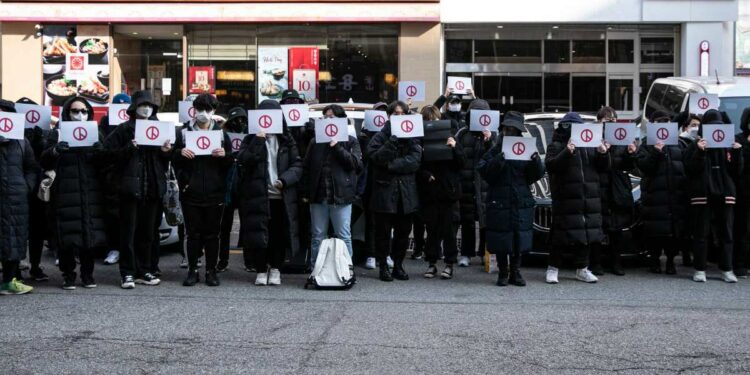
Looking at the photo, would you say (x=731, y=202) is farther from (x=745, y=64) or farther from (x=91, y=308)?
(x=745, y=64)

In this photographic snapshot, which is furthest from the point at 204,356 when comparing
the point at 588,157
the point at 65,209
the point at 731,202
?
the point at 731,202

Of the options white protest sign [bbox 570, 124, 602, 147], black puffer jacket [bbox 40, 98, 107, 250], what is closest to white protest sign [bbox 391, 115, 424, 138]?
white protest sign [bbox 570, 124, 602, 147]

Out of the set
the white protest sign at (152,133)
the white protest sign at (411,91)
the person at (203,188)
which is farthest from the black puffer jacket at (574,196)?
the white protest sign at (152,133)

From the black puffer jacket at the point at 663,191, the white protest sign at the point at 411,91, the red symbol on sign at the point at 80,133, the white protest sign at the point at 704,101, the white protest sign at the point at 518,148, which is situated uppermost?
the white protest sign at the point at 411,91

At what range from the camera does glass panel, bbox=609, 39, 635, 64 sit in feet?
76.7

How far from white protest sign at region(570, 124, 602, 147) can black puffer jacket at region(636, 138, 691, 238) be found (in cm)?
81

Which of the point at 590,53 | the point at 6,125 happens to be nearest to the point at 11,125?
the point at 6,125

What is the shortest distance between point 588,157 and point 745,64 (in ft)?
50.0

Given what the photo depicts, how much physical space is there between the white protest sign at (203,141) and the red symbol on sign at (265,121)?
1.34 ft

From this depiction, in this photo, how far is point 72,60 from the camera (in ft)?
76.9

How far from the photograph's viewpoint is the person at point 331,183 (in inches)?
393

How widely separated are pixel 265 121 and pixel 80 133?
178cm

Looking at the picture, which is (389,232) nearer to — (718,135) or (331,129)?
(331,129)

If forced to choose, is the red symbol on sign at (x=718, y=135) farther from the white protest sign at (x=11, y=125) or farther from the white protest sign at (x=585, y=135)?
the white protest sign at (x=11, y=125)
